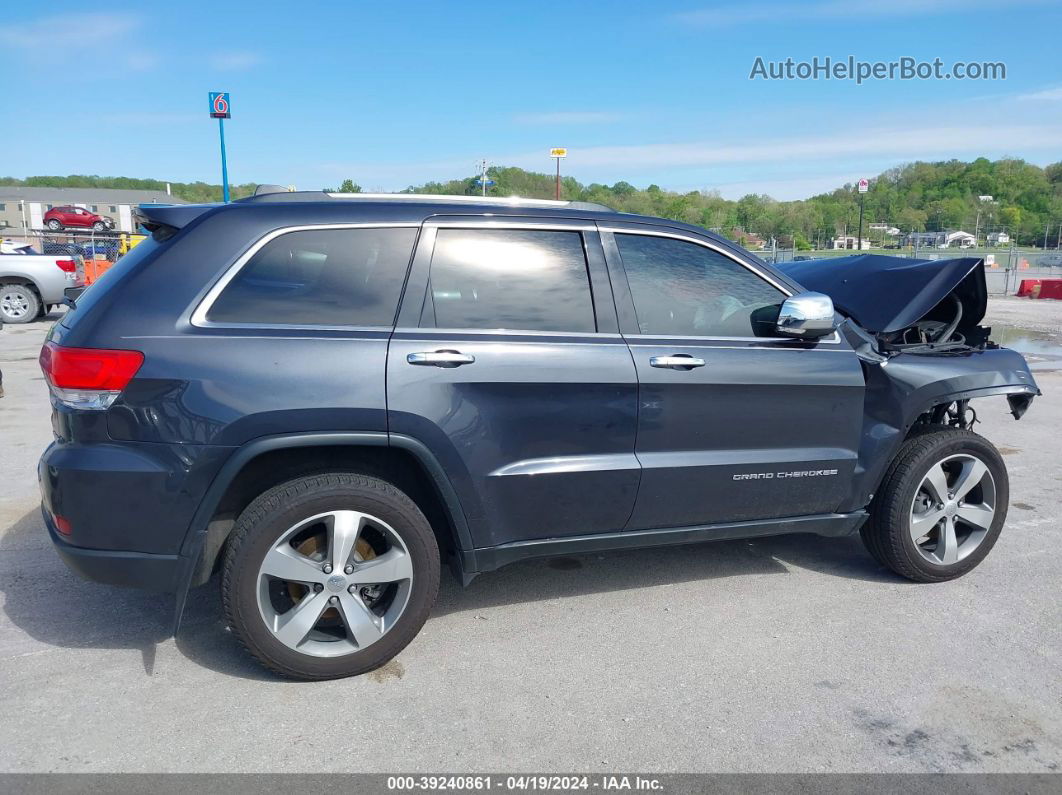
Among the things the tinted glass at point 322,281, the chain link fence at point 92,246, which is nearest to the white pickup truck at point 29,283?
the chain link fence at point 92,246

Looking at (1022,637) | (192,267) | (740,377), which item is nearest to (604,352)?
(740,377)

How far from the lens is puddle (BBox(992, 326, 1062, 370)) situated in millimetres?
11758

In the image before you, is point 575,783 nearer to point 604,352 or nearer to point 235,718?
point 235,718

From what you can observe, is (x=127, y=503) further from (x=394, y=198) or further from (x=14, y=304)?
(x=14, y=304)

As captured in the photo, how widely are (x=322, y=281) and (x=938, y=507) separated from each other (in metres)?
3.19

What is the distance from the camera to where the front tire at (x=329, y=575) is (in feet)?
9.89

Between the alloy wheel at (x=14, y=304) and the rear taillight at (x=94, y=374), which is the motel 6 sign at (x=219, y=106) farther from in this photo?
the rear taillight at (x=94, y=374)

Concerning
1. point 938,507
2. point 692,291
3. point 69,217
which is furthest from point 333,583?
point 69,217

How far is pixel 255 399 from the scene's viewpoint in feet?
9.63

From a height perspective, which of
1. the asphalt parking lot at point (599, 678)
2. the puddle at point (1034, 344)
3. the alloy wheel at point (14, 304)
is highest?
the alloy wheel at point (14, 304)

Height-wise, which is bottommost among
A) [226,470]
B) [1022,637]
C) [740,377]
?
[1022,637]

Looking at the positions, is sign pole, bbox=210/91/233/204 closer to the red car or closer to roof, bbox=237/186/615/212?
roof, bbox=237/186/615/212

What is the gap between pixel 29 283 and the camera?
14852mm

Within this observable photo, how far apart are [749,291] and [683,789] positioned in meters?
2.17
